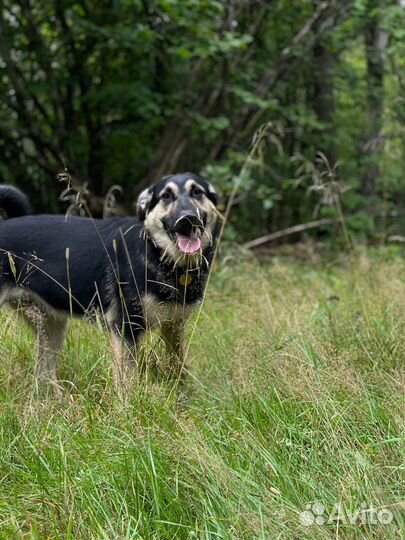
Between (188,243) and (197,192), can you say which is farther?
(197,192)

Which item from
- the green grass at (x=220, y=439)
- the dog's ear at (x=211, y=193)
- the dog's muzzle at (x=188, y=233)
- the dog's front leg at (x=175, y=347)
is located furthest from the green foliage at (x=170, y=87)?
the green grass at (x=220, y=439)

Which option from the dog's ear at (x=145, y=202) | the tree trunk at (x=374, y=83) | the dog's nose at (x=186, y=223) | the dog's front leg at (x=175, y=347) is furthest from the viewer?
the tree trunk at (x=374, y=83)

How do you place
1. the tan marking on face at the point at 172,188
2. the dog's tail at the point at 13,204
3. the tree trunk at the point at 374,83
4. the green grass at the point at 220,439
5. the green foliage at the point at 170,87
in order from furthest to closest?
the tree trunk at the point at 374,83
the green foliage at the point at 170,87
the dog's tail at the point at 13,204
the tan marking on face at the point at 172,188
the green grass at the point at 220,439

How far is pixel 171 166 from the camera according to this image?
28.1 ft

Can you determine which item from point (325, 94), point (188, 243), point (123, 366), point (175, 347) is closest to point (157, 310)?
point (175, 347)

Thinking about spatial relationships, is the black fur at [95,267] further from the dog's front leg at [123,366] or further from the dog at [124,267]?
the dog's front leg at [123,366]

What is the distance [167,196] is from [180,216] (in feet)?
0.89

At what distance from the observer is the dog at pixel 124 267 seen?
3.99 metres

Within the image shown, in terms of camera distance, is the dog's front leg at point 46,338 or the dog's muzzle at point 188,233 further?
the dog's muzzle at point 188,233

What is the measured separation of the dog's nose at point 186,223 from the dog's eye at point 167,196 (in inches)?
9.0

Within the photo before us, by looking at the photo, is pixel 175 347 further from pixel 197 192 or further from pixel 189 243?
pixel 197 192

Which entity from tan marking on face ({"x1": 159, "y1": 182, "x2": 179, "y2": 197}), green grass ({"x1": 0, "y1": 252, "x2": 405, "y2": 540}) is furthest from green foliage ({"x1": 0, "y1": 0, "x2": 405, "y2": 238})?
green grass ({"x1": 0, "y1": 252, "x2": 405, "y2": 540})

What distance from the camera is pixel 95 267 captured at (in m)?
4.34

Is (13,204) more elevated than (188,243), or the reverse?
(188,243)
